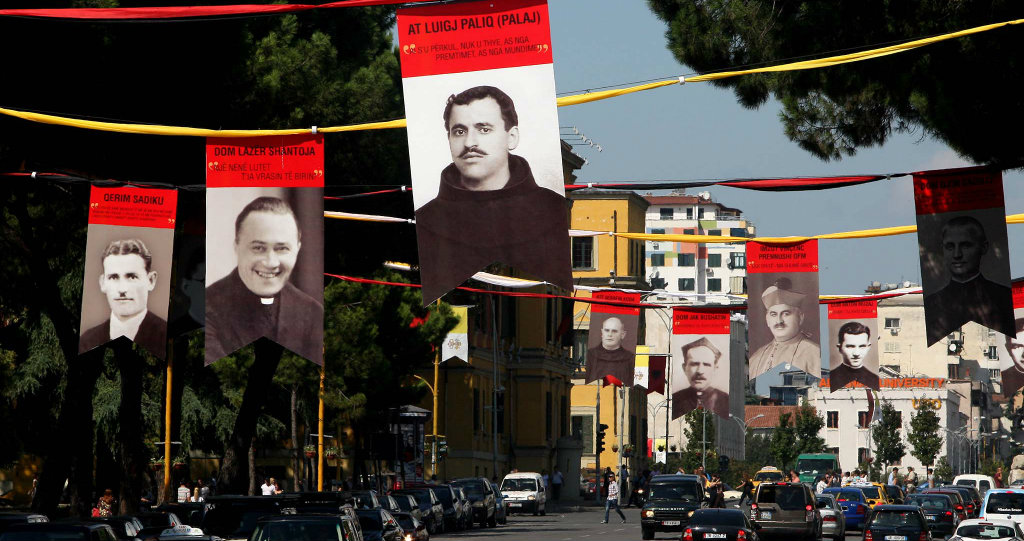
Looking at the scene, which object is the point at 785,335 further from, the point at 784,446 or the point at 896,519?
the point at 784,446

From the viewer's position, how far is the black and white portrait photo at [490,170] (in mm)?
13539

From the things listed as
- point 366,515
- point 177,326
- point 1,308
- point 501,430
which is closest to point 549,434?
point 501,430

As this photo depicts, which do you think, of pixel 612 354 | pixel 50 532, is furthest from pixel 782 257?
pixel 50 532

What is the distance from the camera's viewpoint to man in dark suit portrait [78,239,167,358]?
62.1ft

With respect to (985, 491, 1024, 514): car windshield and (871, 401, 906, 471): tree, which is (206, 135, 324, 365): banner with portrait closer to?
(985, 491, 1024, 514): car windshield

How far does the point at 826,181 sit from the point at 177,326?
11.8 m

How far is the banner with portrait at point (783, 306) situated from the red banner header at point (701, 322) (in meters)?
3.95

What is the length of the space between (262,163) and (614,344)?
749 inches

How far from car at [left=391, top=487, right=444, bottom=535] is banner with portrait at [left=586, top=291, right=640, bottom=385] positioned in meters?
11.3

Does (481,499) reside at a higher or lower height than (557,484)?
higher

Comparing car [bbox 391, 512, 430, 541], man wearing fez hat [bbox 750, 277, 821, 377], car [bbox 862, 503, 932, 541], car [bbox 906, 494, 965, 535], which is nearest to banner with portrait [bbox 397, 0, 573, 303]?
man wearing fez hat [bbox 750, 277, 821, 377]

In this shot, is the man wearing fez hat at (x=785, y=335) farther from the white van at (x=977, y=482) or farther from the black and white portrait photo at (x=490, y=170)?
the white van at (x=977, y=482)

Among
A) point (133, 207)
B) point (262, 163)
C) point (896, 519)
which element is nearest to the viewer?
point (262, 163)

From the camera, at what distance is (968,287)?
17625 millimetres
